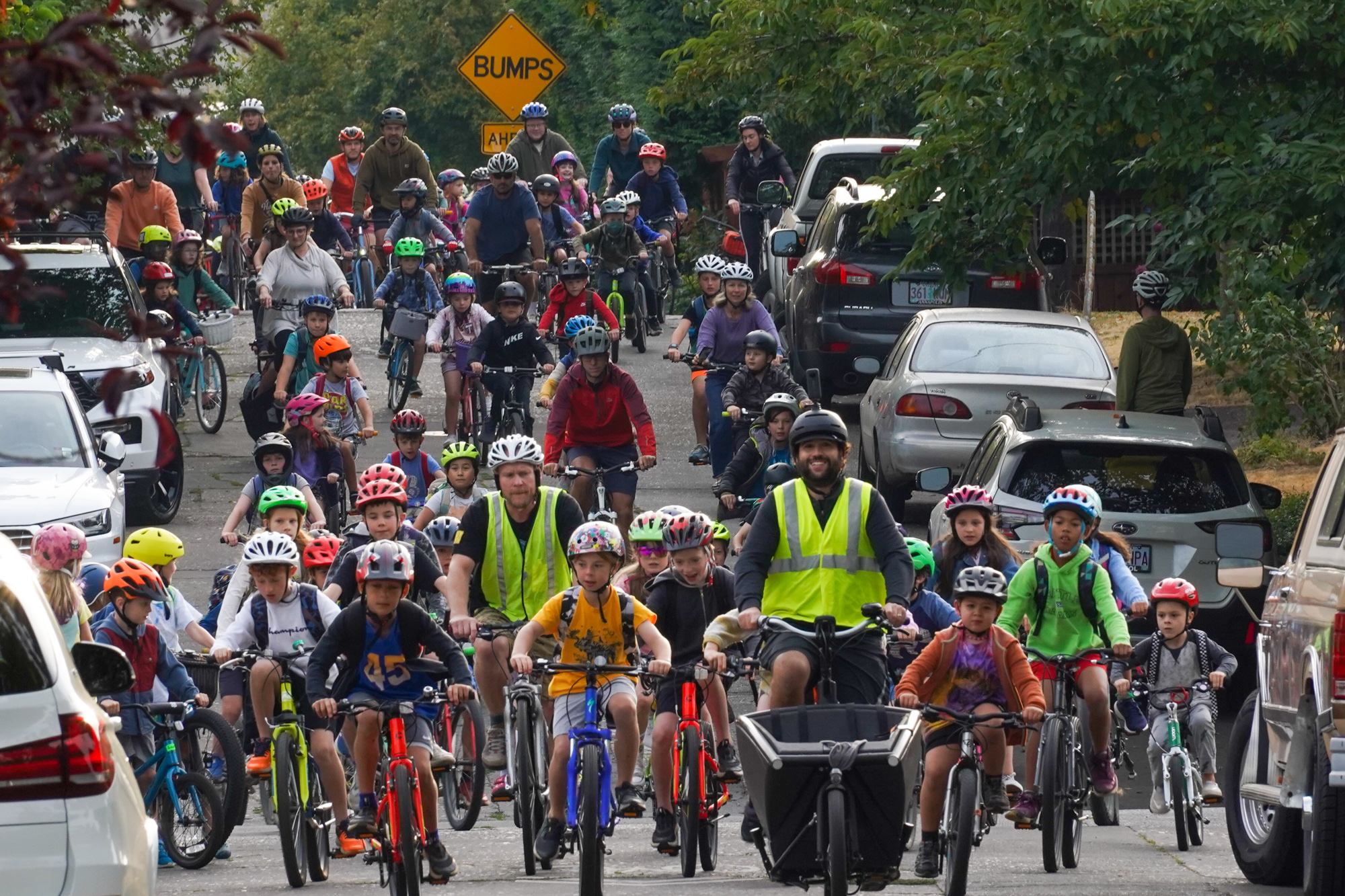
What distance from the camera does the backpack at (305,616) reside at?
1074cm

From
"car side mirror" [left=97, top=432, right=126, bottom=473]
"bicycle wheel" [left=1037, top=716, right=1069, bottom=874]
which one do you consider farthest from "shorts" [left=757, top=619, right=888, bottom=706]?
"car side mirror" [left=97, top=432, right=126, bottom=473]

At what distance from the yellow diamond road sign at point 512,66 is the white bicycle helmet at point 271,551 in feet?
47.4

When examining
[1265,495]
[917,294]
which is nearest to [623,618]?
[1265,495]

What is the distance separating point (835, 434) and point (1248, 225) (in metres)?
4.60

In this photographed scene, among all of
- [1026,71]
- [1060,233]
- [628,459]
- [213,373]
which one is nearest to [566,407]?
[628,459]

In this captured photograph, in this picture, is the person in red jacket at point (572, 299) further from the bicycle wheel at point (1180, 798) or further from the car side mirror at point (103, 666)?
the car side mirror at point (103, 666)

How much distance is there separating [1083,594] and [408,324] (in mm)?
10963

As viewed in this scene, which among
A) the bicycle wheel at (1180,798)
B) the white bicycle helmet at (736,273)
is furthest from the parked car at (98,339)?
the bicycle wheel at (1180,798)

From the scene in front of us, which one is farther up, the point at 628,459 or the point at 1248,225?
the point at 1248,225

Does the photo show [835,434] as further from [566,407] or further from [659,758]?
[566,407]

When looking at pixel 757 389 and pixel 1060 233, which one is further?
pixel 1060 233

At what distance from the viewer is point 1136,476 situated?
13.3 meters

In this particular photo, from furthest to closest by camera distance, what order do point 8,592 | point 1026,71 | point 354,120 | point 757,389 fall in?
point 354,120 < point 757,389 < point 1026,71 < point 8,592

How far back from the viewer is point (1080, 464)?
13133 millimetres
